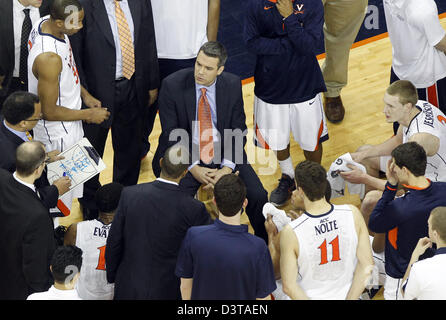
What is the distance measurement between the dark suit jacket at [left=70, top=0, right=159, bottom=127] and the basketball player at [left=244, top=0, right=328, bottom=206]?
0.78 metres

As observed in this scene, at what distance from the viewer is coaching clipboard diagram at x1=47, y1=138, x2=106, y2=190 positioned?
4.88 metres

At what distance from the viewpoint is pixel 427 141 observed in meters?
4.79

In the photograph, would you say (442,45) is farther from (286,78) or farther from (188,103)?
(188,103)

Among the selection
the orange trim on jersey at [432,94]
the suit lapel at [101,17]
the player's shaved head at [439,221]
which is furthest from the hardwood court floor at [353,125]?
the player's shaved head at [439,221]

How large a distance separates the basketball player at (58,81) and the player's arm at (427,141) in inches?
90.3

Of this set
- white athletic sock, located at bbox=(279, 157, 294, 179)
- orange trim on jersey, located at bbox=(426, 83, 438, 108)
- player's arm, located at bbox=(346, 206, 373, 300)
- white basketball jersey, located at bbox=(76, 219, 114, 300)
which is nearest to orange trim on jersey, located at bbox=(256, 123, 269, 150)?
white athletic sock, located at bbox=(279, 157, 294, 179)

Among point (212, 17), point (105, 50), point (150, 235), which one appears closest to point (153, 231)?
point (150, 235)

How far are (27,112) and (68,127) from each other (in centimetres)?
61

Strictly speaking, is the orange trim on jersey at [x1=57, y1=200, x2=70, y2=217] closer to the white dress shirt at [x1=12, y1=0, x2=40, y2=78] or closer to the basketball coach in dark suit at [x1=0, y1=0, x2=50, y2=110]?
the basketball coach in dark suit at [x1=0, y1=0, x2=50, y2=110]

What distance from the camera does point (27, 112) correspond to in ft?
14.7

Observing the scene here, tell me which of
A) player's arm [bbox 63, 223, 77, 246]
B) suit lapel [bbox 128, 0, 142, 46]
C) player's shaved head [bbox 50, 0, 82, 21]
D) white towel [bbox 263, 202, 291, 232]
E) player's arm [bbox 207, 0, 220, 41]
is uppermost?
player's shaved head [bbox 50, 0, 82, 21]

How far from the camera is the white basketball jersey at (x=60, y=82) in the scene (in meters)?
4.73

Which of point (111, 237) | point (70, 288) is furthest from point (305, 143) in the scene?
point (70, 288)

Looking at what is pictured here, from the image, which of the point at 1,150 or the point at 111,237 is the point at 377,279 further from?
the point at 1,150
